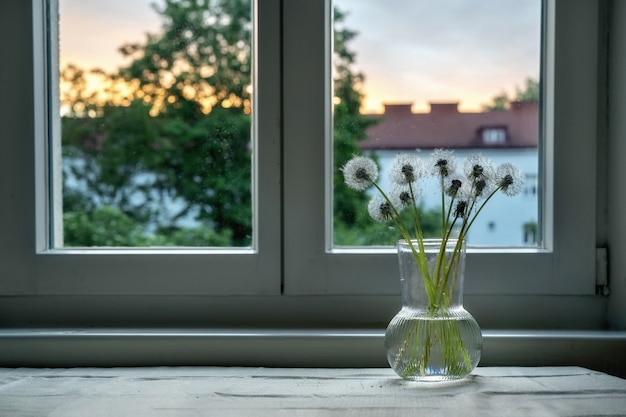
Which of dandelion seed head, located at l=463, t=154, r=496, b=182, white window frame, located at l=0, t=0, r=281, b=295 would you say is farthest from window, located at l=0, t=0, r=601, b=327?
dandelion seed head, located at l=463, t=154, r=496, b=182

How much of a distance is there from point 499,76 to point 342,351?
578 millimetres

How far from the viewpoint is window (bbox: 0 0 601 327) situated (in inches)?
46.6

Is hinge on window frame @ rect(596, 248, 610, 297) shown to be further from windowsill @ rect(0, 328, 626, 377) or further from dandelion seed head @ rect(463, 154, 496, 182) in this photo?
dandelion seed head @ rect(463, 154, 496, 182)

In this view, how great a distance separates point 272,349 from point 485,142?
21.5 inches

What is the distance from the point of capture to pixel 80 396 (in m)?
0.94

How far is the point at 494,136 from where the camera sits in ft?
4.11

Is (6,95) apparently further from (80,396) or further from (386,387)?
(386,387)

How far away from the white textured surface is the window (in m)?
0.15

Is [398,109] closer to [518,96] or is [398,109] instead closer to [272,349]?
[518,96]

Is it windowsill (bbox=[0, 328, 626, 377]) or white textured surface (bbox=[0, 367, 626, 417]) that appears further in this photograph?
windowsill (bbox=[0, 328, 626, 377])

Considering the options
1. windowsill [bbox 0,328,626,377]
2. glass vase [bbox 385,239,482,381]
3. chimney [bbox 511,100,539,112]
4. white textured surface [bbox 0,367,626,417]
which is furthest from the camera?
chimney [bbox 511,100,539,112]

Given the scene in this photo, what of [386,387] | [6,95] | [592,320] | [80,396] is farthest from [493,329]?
[6,95]

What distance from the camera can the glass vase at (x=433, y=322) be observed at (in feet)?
3.26

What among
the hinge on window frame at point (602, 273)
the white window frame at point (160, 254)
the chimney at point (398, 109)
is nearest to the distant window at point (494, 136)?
the chimney at point (398, 109)
